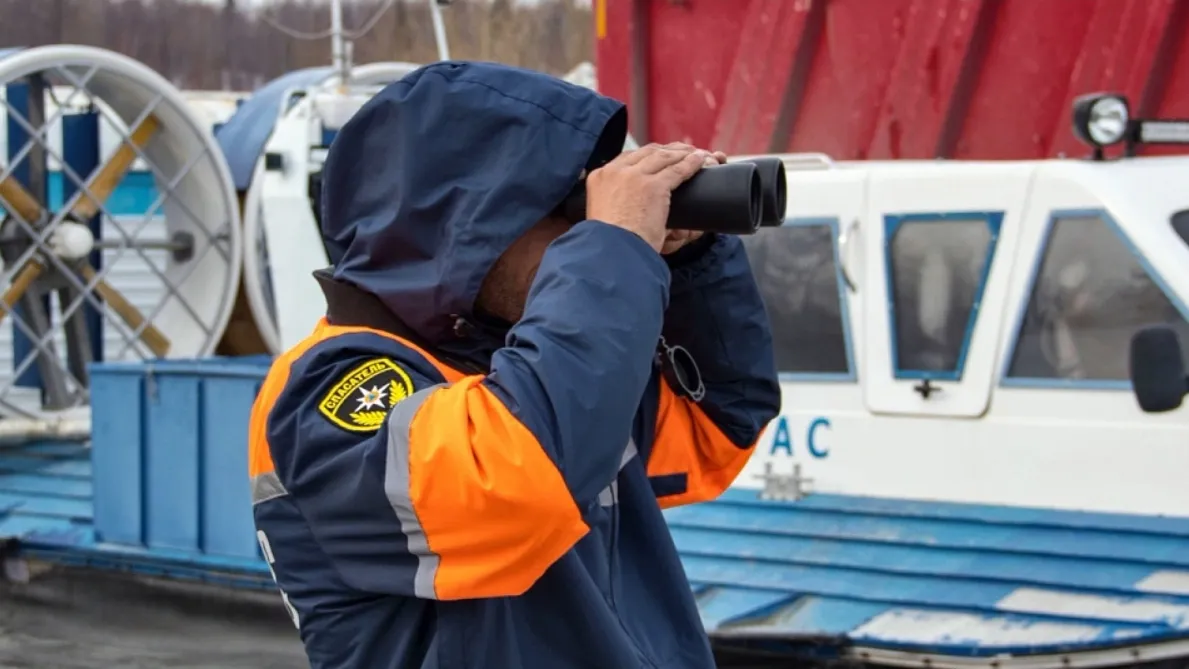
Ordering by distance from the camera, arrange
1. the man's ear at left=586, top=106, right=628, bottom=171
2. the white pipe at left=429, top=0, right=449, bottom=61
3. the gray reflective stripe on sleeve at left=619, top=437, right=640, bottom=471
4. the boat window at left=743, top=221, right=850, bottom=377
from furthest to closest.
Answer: the white pipe at left=429, top=0, right=449, bottom=61 → the boat window at left=743, top=221, right=850, bottom=377 → the gray reflective stripe on sleeve at left=619, top=437, right=640, bottom=471 → the man's ear at left=586, top=106, right=628, bottom=171

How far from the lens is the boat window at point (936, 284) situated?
4.50 metres

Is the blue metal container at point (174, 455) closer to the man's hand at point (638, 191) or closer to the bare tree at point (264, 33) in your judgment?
the man's hand at point (638, 191)

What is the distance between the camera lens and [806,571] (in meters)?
4.52

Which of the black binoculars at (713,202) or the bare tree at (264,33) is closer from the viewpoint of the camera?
the black binoculars at (713,202)

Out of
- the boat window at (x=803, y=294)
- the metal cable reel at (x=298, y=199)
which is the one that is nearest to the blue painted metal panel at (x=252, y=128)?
the metal cable reel at (x=298, y=199)

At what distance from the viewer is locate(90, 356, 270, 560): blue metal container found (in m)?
6.41

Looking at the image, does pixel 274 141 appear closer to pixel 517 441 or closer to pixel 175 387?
pixel 175 387

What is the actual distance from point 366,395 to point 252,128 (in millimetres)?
8490

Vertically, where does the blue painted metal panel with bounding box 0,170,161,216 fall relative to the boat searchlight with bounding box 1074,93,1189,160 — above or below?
below

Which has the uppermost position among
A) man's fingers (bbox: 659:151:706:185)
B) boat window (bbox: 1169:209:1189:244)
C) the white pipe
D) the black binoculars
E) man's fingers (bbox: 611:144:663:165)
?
the white pipe

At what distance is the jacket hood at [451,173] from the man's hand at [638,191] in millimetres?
53

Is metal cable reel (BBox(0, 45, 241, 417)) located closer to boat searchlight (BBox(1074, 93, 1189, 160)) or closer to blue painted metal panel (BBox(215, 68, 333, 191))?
blue painted metal panel (BBox(215, 68, 333, 191))

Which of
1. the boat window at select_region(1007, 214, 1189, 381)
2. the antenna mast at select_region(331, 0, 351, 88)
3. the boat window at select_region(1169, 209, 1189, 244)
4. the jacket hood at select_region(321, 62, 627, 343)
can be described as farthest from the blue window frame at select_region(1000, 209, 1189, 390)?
the antenna mast at select_region(331, 0, 351, 88)

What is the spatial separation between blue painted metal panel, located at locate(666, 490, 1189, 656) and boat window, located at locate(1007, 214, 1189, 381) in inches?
15.7
